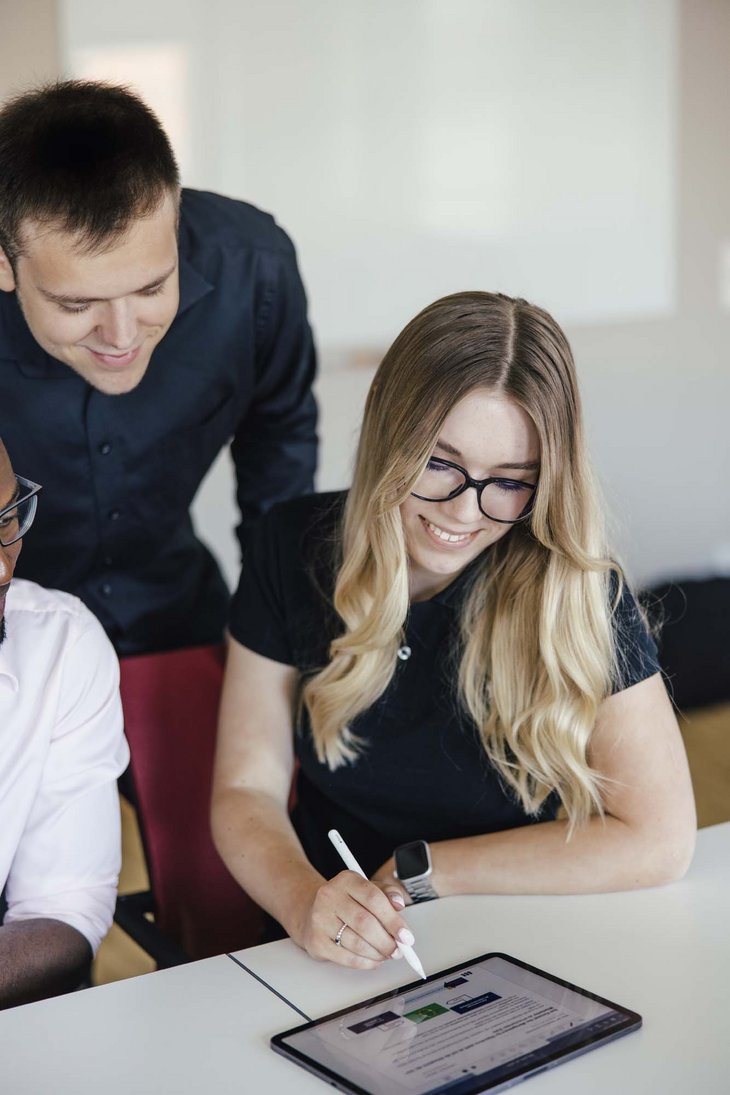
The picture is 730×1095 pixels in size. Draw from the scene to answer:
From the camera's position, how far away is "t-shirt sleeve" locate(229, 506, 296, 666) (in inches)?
73.0

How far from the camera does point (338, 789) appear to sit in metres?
1.82

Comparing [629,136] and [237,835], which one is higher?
[629,136]

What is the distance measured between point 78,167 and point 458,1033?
1150 millimetres

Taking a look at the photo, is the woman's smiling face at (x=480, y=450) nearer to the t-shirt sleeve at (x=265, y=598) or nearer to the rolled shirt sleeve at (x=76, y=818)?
the t-shirt sleeve at (x=265, y=598)

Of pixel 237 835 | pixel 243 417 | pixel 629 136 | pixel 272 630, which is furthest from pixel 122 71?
pixel 237 835

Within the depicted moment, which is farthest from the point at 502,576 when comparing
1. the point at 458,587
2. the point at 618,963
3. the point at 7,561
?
the point at 7,561

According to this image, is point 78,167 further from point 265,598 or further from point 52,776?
point 52,776

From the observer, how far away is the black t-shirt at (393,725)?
1.78 m

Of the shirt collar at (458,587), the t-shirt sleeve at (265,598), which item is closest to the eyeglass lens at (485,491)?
the shirt collar at (458,587)

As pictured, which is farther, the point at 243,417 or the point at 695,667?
the point at 695,667

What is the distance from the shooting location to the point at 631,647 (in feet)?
5.63

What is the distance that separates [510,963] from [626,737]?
386 millimetres

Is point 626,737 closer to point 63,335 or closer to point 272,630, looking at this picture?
point 272,630

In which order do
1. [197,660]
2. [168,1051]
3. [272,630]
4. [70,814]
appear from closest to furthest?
1. [168,1051]
2. [70,814]
3. [272,630]
4. [197,660]
